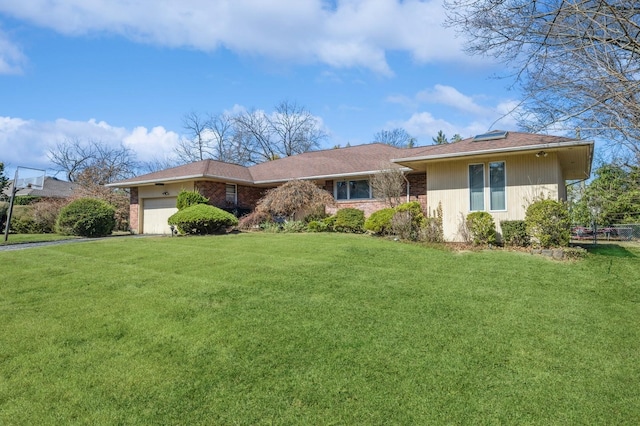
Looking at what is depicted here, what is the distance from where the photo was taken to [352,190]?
1741cm

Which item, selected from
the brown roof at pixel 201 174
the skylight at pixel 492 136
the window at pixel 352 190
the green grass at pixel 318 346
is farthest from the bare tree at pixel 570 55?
the brown roof at pixel 201 174

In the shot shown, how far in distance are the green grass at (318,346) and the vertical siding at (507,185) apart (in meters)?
4.14

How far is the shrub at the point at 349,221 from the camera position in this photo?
51.7 ft

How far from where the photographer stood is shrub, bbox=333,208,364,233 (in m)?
15.8

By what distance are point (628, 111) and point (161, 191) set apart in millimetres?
19098

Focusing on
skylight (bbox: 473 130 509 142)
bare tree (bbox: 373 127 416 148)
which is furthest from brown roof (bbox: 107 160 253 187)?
bare tree (bbox: 373 127 416 148)

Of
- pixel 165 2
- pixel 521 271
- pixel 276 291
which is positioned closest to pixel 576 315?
pixel 521 271

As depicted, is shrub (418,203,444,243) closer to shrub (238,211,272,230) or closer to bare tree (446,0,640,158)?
bare tree (446,0,640,158)

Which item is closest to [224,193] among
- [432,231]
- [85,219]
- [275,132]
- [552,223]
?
[85,219]

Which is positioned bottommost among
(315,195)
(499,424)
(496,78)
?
(499,424)

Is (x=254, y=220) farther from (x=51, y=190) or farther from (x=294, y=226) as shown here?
(x=51, y=190)

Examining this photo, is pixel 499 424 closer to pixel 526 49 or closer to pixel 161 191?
pixel 526 49

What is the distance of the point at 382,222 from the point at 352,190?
163 inches

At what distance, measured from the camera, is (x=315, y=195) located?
1653 centimetres
